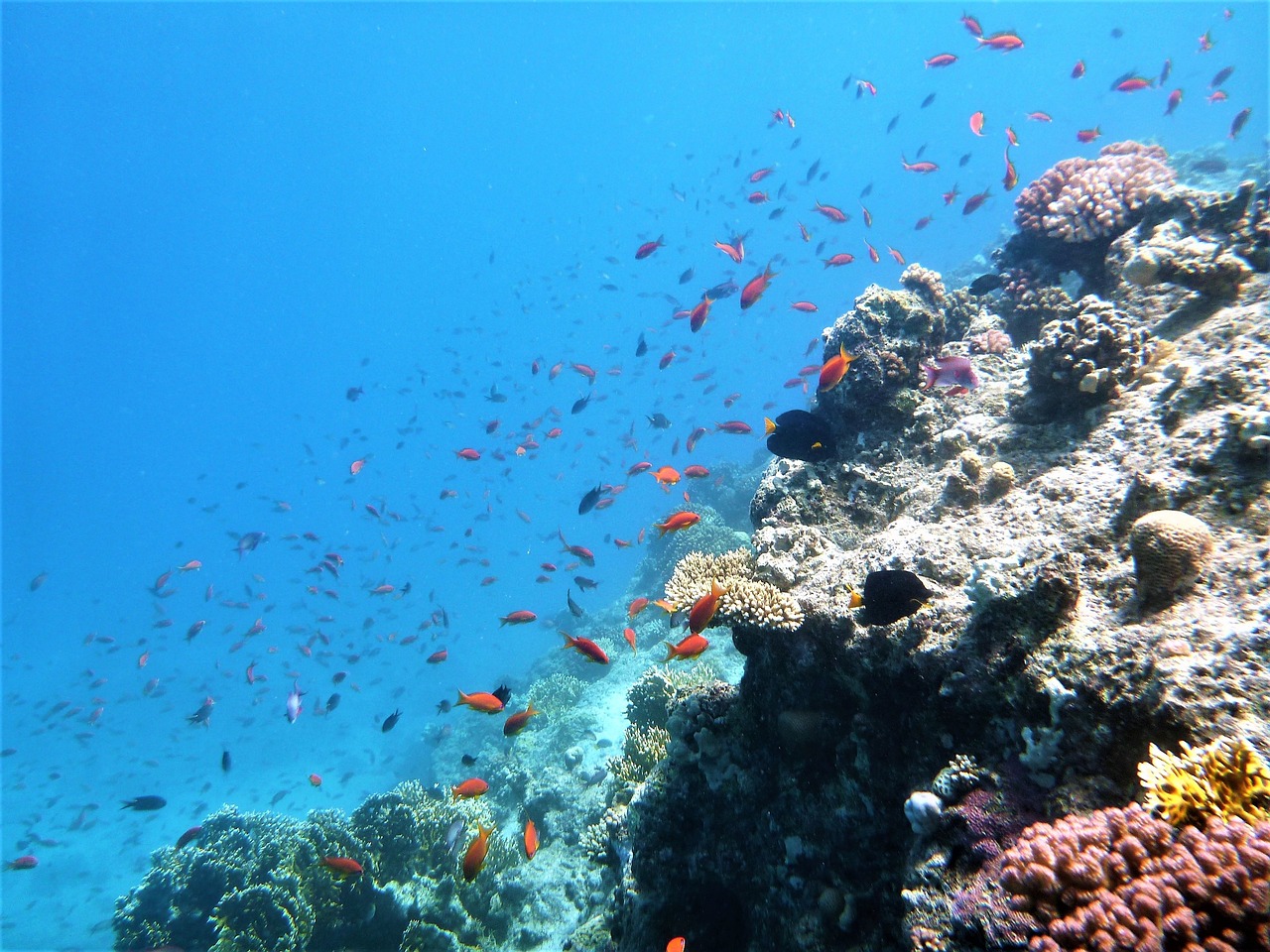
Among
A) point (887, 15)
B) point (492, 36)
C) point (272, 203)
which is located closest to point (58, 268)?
point (272, 203)

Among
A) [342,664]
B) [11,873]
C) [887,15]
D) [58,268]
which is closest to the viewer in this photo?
[11,873]

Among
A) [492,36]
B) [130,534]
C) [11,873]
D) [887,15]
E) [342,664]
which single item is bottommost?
[11,873]

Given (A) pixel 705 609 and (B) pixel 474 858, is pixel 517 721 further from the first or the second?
(A) pixel 705 609

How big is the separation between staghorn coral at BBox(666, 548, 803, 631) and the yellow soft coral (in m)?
2.04

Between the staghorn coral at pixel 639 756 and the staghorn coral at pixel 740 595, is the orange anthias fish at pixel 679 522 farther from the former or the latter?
the staghorn coral at pixel 639 756

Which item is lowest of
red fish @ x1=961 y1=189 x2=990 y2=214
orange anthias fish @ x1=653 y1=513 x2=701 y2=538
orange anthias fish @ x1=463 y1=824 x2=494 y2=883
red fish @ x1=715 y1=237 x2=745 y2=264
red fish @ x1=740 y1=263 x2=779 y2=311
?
orange anthias fish @ x1=463 y1=824 x2=494 y2=883

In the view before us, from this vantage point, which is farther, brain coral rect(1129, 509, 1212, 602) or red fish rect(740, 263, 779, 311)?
red fish rect(740, 263, 779, 311)

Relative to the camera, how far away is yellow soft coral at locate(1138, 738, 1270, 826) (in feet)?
5.80

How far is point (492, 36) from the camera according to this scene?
78.9 m

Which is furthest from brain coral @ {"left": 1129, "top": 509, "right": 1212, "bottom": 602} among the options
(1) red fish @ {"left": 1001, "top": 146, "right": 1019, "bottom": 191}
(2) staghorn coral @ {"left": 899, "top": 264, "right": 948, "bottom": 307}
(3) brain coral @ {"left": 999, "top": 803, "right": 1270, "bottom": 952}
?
(1) red fish @ {"left": 1001, "top": 146, "right": 1019, "bottom": 191}

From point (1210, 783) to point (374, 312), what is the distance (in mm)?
135327

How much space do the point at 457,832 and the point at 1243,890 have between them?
7.82 m

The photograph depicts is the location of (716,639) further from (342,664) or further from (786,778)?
(342,664)

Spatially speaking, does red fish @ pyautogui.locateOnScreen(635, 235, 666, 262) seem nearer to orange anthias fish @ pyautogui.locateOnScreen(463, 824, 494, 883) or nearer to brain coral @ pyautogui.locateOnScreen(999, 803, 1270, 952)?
orange anthias fish @ pyautogui.locateOnScreen(463, 824, 494, 883)
